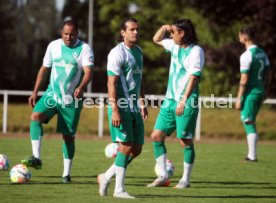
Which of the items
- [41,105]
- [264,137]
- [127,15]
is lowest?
[264,137]

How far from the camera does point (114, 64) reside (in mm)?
9719

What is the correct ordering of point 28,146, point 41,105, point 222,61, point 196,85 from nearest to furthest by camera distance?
point 196,85, point 41,105, point 28,146, point 222,61

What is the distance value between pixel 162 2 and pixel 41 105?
40562mm

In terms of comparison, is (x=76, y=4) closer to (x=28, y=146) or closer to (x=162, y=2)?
(x=162, y=2)

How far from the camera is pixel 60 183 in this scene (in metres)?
11.3

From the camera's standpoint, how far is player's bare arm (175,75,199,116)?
10445mm

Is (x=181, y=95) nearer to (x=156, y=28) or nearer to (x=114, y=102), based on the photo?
(x=114, y=102)

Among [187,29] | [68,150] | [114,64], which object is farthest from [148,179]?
[114,64]

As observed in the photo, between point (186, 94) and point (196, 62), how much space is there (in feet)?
1.73

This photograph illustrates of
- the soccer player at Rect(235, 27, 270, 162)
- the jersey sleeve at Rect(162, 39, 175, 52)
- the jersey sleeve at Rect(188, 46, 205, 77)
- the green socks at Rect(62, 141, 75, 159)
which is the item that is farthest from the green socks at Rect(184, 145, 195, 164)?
the soccer player at Rect(235, 27, 270, 162)

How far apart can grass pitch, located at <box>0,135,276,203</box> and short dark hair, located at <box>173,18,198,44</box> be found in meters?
2.07

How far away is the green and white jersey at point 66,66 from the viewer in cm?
1167

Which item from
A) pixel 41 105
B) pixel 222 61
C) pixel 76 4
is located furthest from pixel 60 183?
pixel 76 4

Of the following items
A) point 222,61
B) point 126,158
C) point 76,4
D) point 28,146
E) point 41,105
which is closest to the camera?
point 126,158
